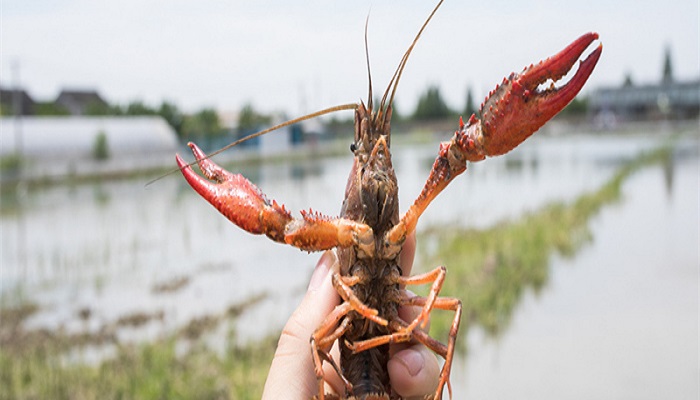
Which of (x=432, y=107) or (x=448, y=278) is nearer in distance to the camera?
(x=448, y=278)

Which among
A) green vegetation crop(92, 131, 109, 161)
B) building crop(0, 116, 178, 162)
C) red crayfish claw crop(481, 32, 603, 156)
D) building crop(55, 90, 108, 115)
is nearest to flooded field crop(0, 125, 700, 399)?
red crayfish claw crop(481, 32, 603, 156)

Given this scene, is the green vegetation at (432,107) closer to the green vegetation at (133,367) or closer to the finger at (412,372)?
the green vegetation at (133,367)

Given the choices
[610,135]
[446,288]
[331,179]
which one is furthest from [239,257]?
[610,135]

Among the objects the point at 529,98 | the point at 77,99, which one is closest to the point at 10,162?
the point at 529,98

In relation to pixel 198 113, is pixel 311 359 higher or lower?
lower

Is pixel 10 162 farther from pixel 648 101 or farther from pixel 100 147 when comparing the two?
pixel 648 101

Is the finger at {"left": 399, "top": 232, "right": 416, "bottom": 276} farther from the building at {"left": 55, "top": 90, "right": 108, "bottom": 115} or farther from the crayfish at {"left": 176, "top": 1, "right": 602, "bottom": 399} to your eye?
the building at {"left": 55, "top": 90, "right": 108, "bottom": 115}
